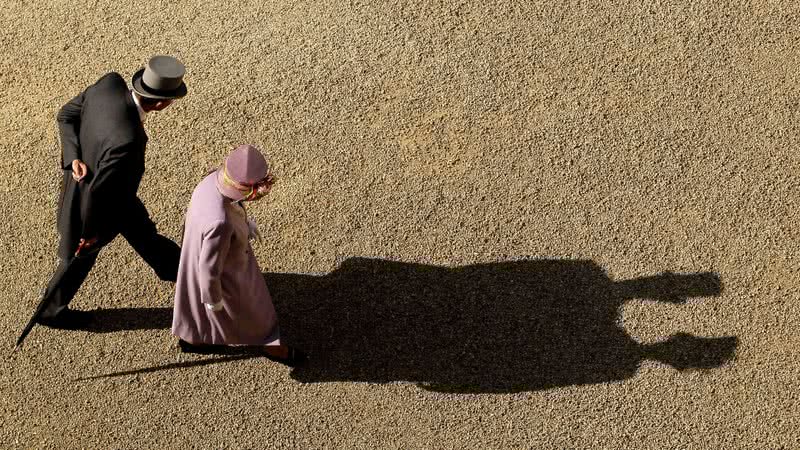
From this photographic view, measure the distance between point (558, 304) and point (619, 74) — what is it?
6.60 feet

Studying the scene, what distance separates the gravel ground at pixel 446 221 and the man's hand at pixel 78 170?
A: 1.34 meters

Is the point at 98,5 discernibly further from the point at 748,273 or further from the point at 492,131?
the point at 748,273

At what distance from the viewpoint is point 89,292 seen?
6.14 m

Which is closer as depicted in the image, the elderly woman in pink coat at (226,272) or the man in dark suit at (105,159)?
the elderly woman in pink coat at (226,272)

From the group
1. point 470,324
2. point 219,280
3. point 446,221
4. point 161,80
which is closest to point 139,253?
point 219,280

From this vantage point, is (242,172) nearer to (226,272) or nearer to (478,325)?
(226,272)

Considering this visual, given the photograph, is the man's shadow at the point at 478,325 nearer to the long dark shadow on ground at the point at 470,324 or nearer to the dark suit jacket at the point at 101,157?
the long dark shadow on ground at the point at 470,324

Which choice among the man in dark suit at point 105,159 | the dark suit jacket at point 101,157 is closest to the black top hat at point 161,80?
the man in dark suit at point 105,159

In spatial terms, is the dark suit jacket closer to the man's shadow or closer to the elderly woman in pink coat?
the elderly woman in pink coat

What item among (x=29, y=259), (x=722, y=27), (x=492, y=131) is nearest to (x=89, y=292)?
(x=29, y=259)

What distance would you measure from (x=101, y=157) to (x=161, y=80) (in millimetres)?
541

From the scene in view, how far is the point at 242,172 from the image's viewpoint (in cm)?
450

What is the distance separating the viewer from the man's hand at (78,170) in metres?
5.01

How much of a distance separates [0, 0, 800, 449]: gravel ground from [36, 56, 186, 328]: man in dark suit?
31.5 inches
